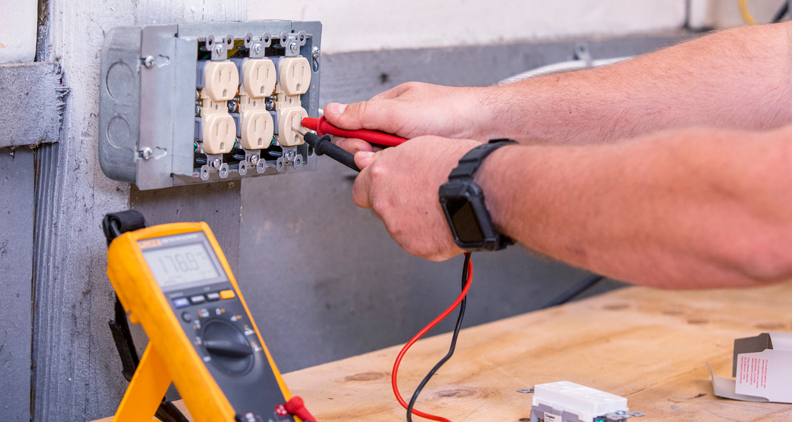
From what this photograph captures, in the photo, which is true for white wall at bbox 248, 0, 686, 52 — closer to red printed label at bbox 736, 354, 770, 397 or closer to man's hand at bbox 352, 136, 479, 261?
man's hand at bbox 352, 136, 479, 261

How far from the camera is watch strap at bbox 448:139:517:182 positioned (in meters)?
0.60

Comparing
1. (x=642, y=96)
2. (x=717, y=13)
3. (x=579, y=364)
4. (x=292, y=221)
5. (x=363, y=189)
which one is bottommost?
(x=579, y=364)

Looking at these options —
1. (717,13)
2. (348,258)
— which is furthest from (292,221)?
(717,13)

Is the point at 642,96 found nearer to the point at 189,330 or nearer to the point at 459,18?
the point at 459,18

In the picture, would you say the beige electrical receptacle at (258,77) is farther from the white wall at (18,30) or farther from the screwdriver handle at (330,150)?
the white wall at (18,30)

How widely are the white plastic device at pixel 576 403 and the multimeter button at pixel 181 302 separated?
33 cm

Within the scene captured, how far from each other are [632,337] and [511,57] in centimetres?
47

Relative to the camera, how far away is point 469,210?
592 mm

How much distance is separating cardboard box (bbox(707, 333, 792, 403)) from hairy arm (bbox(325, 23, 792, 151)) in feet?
0.83

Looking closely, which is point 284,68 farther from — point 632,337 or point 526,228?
point 632,337

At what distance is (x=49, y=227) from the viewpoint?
683mm

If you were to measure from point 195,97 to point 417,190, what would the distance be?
22cm

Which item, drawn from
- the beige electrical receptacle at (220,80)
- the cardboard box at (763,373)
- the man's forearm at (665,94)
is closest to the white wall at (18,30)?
the beige electrical receptacle at (220,80)

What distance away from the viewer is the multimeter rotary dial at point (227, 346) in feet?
1.85
